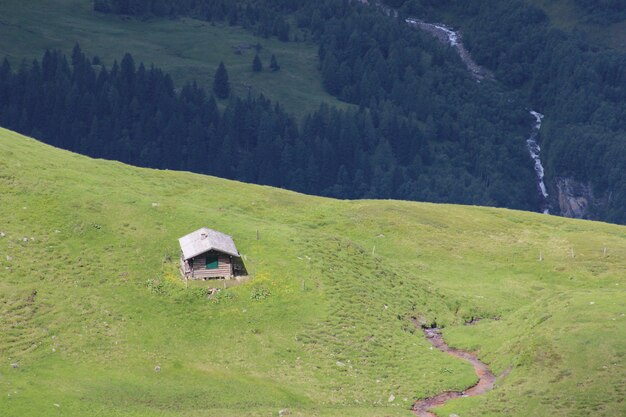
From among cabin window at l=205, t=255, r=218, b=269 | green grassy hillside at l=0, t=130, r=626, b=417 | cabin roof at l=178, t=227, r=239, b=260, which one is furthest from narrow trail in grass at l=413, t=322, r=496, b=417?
cabin window at l=205, t=255, r=218, b=269

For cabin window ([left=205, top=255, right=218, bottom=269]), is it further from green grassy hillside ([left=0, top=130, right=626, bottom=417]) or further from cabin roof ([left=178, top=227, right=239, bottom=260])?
green grassy hillside ([left=0, top=130, right=626, bottom=417])

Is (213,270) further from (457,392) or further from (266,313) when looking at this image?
(457,392)

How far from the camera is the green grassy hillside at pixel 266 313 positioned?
238 ft

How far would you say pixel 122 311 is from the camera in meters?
83.2

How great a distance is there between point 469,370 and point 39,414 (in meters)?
31.6

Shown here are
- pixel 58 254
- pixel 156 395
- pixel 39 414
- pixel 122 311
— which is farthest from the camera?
pixel 58 254

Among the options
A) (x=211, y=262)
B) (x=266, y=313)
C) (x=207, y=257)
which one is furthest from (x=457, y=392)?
(x=207, y=257)

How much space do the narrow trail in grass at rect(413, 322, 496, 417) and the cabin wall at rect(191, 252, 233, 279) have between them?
674 inches

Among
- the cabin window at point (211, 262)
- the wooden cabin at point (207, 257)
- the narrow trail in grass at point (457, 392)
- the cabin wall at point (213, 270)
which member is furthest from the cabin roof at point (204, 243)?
the narrow trail in grass at point (457, 392)

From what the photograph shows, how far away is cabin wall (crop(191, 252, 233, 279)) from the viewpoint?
294 feet

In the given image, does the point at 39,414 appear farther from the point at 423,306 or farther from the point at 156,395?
the point at 423,306

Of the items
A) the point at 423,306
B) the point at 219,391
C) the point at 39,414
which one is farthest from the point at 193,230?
the point at 39,414

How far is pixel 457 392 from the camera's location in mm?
78000

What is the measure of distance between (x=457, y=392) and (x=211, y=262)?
905 inches
